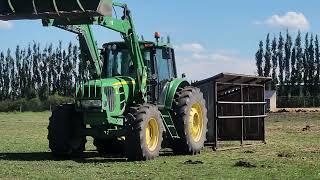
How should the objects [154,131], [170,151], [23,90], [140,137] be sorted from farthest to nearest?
[23,90] → [170,151] → [154,131] → [140,137]

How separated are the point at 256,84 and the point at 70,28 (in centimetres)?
792

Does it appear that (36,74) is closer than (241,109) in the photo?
No

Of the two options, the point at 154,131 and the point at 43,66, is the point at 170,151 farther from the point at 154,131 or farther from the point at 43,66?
the point at 43,66

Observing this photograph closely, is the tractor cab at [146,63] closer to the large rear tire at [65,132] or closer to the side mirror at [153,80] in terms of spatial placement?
the side mirror at [153,80]

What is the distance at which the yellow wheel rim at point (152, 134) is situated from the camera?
50.2 feet

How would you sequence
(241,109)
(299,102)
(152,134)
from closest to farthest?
1. (152,134)
2. (241,109)
3. (299,102)

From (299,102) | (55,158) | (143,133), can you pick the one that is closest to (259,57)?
(299,102)

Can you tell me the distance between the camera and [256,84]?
21.3 meters

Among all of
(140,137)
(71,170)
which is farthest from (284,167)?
(71,170)

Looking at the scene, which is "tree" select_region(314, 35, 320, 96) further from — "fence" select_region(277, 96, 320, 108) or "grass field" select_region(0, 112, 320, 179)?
"grass field" select_region(0, 112, 320, 179)

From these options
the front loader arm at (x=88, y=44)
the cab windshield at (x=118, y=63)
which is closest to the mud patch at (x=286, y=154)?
the cab windshield at (x=118, y=63)

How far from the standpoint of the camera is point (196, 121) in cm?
1789

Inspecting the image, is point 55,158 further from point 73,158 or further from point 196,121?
point 196,121

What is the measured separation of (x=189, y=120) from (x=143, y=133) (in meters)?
2.51
